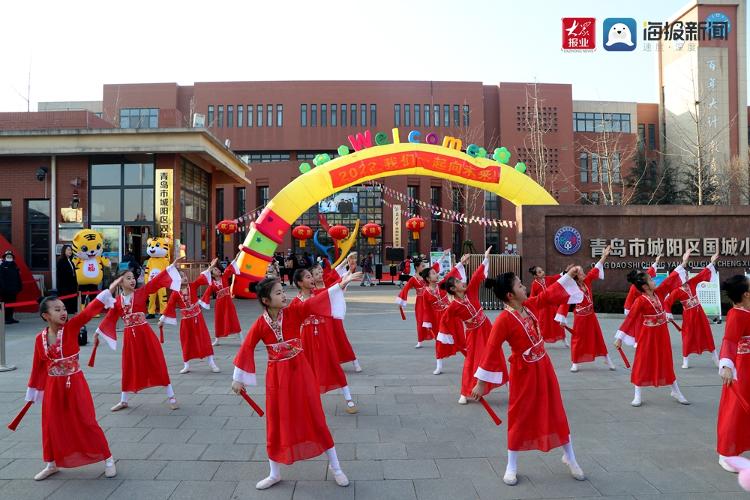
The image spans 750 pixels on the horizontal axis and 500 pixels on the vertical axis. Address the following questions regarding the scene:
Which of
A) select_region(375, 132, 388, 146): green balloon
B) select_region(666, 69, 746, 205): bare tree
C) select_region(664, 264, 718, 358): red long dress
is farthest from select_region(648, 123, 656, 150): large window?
select_region(664, 264, 718, 358): red long dress

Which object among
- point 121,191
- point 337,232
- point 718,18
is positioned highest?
point 718,18

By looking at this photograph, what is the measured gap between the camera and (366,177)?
1619cm

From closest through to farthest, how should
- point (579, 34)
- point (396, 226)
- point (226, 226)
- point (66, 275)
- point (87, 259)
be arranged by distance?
point (66, 275) < point (87, 259) < point (579, 34) < point (226, 226) < point (396, 226)

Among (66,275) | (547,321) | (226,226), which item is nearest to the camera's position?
(547,321)

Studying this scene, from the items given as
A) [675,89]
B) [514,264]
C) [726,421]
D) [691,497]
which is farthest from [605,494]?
[675,89]

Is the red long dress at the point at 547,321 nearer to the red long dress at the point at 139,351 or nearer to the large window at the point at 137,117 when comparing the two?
the red long dress at the point at 139,351

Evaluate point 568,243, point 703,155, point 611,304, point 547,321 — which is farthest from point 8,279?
point 703,155

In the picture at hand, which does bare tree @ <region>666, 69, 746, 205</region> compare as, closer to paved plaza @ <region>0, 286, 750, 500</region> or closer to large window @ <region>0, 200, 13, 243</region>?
paved plaza @ <region>0, 286, 750, 500</region>

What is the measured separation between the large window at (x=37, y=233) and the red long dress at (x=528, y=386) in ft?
52.1

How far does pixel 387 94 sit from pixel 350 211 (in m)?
9.69

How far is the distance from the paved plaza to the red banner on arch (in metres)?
9.49

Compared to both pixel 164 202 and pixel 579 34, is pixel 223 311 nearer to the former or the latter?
pixel 164 202

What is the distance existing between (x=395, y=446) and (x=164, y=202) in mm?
13441

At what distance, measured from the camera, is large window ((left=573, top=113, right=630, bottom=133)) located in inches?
1750
